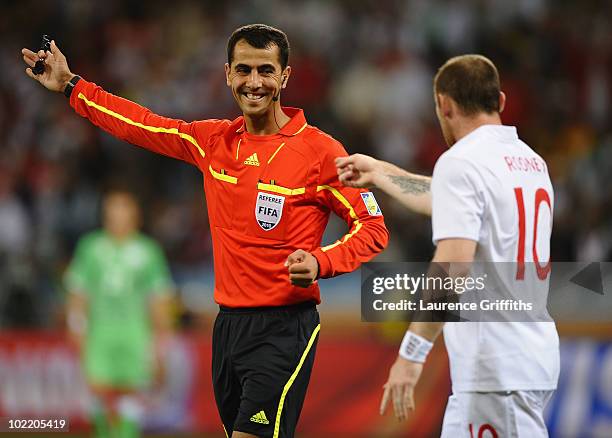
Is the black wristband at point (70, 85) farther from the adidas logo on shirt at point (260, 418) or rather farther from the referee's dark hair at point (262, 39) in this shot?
the adidas logo on shirt at point (260, 418)

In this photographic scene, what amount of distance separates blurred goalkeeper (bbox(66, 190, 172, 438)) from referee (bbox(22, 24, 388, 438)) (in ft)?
15.0

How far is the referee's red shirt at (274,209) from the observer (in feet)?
16.9

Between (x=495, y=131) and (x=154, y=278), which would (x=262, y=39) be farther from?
(x=154, y=278)

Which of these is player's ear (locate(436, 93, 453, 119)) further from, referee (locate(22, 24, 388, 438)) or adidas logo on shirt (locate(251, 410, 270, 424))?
adidas logo on shirt (locate(251, 410, 270, 424))

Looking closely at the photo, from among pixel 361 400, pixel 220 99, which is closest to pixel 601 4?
pixel 220 99

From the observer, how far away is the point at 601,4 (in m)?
14.0

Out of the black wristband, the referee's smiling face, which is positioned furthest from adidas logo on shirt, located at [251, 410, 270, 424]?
the black wristband

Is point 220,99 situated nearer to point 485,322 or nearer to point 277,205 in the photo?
point 277,205

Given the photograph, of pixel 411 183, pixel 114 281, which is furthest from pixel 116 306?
pixel 411 183

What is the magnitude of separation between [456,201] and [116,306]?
6161 millimetres

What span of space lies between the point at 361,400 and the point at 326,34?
567 centimetres

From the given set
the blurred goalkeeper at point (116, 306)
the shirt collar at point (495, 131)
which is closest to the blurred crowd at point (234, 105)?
the blurred goalkeeper at point (116, 306)

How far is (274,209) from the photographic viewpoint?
516 centimetres

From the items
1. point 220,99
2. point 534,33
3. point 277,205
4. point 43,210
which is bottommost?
point 277,205
